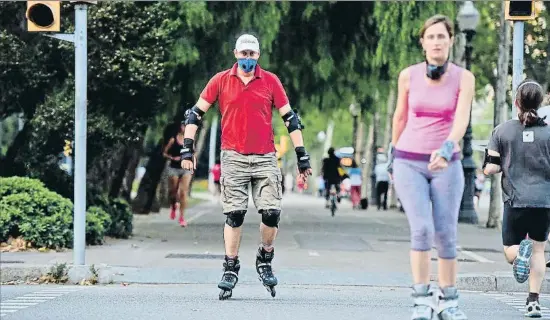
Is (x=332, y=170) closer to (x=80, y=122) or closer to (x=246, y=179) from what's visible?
(x=80, y=122)

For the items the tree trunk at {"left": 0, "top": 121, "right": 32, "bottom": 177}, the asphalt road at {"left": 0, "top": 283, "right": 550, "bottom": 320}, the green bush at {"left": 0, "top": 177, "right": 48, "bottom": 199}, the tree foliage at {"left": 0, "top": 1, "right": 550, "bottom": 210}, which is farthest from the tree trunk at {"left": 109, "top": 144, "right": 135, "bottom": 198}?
the asphalt road at {"left": 0, "top": 283, "right": 550, "bottom": 320}

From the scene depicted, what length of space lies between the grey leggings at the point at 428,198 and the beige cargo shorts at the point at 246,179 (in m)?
2.59

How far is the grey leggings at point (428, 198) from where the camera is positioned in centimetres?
687

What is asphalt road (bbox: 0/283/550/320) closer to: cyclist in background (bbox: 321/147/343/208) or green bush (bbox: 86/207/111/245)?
green bush (bbox: 86/207/111/245)

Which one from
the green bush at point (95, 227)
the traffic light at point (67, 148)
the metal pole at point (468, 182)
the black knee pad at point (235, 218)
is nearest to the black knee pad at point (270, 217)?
the black knee pad at point (235, 218)

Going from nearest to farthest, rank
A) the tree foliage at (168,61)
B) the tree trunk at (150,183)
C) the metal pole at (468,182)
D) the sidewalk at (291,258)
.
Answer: the sidewalk at (291,258) < the tree foliage at (168,61) < the metal pole at (468,182) < the tree trunk at (150,183)

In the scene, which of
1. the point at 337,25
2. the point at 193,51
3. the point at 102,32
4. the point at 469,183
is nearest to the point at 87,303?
the point at 102,32

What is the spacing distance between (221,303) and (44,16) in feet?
11.5

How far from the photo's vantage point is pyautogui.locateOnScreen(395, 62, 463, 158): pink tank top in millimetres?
6938

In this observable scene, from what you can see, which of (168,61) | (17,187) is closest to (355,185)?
(168,61)

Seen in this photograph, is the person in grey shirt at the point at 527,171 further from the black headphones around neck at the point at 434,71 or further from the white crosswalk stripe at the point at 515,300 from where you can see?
the black headphones around neck at the point at 434,71

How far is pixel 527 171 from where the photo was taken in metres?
8.83

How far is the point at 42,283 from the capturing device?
434 inches

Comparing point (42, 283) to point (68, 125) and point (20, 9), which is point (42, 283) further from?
point (20, 9)
